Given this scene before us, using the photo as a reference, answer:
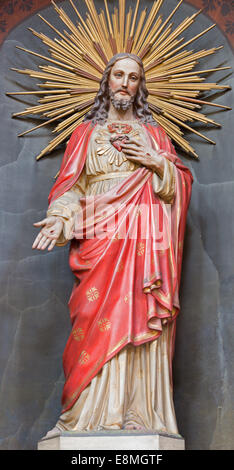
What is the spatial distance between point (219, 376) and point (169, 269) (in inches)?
32.8

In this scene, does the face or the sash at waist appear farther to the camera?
the face

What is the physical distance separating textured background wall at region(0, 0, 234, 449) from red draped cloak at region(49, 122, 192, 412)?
517 mm

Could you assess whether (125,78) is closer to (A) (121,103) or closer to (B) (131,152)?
(A) (121,103)

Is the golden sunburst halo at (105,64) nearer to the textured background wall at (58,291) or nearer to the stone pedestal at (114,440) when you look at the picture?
the textured background wall at (58,291)

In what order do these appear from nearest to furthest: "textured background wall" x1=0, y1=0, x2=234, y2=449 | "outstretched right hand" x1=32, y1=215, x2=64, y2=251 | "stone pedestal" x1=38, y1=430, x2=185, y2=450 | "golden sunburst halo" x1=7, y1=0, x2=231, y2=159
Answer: "stone pedestal" x1=38, y1=430, x2=185, y2=450
"outstretched right hand" x1=32, y1=215, x2=64, y2=251
"textured background wall" x1=0, y1=0, x2=234, y2=449
"golden sunburst halo" x1=7, y1=0, x2=231, y2=159

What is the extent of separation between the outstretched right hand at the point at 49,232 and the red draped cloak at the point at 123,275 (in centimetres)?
13

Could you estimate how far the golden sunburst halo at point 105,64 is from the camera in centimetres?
482

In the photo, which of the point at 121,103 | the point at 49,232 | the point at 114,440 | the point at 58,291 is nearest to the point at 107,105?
the point at 121,103

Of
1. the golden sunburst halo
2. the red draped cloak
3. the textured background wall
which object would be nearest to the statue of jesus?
the red draped cloak

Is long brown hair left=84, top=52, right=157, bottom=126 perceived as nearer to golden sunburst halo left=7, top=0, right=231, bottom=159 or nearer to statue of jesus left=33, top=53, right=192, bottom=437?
statue of jesus left=33, top=53, right=192, bottom=437

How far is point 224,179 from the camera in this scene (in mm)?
4785

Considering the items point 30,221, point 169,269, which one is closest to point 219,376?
point 169,269

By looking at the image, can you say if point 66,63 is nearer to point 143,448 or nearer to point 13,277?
point 13,277

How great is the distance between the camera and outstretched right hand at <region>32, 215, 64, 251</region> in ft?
12.8
